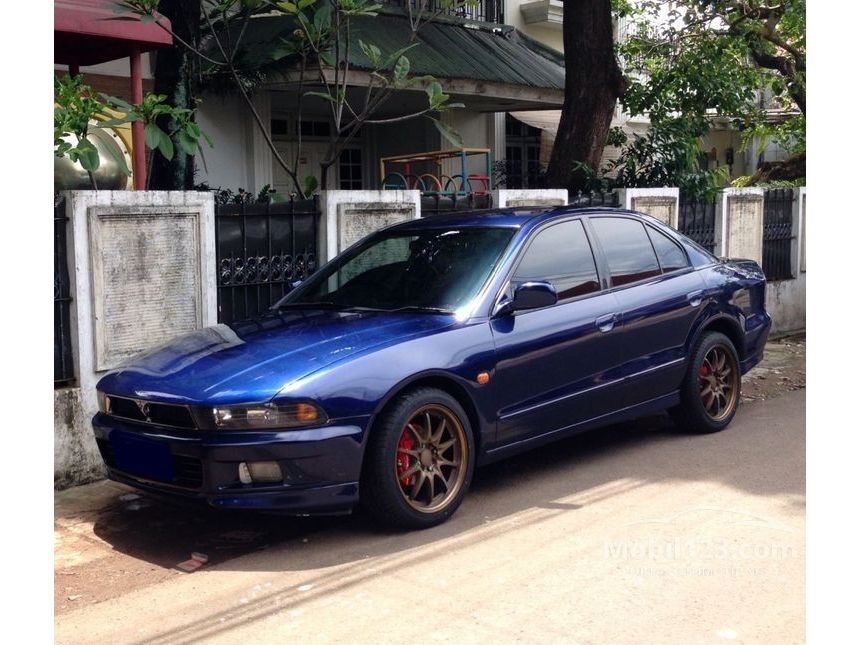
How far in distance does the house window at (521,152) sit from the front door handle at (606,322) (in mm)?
12523

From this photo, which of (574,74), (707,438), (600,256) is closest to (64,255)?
(600,256)

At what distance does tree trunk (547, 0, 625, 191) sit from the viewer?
1120 cm

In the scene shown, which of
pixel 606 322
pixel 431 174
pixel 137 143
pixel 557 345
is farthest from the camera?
pixel 431 174

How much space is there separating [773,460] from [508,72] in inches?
380

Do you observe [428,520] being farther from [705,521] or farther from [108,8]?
[108,8]

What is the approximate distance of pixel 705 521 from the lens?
5.42 metres

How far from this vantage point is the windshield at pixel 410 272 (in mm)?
6004

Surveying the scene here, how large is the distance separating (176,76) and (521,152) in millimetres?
9879

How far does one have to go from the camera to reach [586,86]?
445 inches

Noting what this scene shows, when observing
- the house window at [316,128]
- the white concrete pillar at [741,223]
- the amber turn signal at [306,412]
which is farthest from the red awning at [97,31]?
the house window at [316,128]

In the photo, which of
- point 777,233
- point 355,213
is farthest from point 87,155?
point 777,233

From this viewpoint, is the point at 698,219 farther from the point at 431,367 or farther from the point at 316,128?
the point at 431,367

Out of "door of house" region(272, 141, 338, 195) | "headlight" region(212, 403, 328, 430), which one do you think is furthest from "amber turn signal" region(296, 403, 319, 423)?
"door of house" region(272, 141, 338, 195)

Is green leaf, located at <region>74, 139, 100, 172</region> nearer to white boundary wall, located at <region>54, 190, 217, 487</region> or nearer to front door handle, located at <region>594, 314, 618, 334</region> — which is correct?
white boundary wall, located at <region>54, 190, 217, 487</region>
